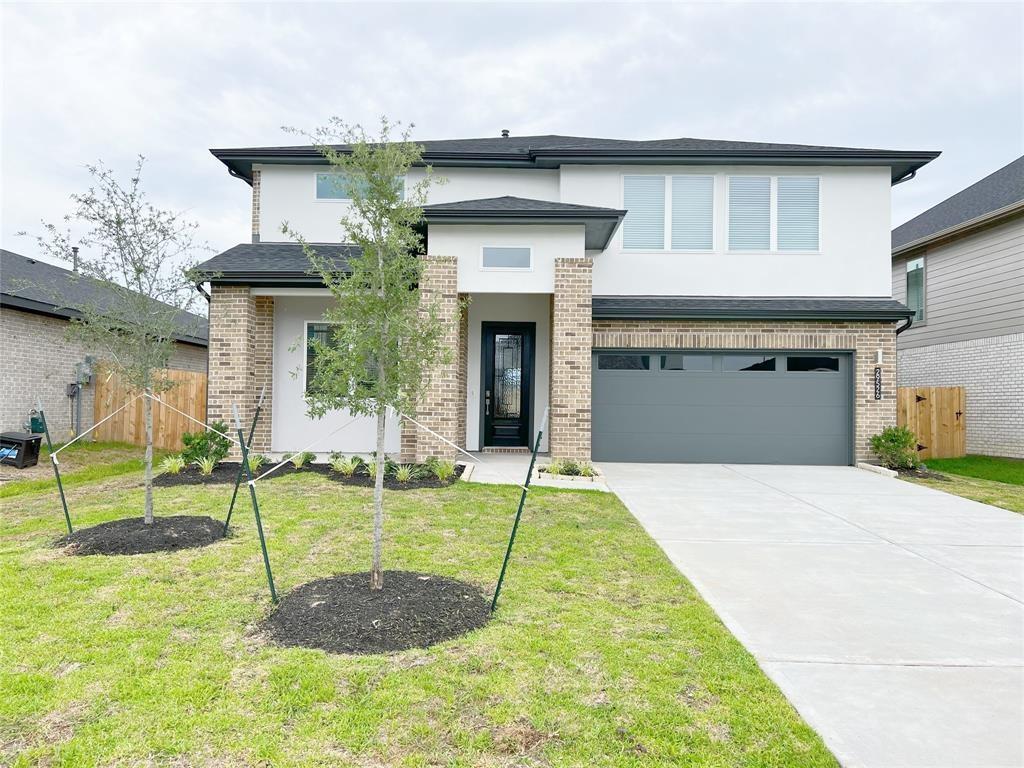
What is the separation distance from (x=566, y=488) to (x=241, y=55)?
40.9 ft

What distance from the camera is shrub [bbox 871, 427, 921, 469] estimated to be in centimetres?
1043

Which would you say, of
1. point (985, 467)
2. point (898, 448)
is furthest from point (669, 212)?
point (985, 467)

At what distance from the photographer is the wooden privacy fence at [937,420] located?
492 inches

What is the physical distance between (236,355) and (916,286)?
1668cm

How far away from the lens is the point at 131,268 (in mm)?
5703

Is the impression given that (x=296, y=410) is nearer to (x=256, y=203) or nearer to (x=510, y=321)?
(x=256, y=203)

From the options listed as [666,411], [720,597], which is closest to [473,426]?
[666,411]

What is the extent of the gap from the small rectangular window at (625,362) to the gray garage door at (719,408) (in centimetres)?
2

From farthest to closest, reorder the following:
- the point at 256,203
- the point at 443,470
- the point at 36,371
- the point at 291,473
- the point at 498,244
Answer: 1. the point at 36,371
2. the point at 256,203
3. the point at 498,244
4. the point at 291,473
5. the point at 443,470

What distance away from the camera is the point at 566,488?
8375mm

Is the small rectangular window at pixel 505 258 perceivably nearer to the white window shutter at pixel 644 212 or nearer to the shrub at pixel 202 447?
the white window shutter at pixel 644 212

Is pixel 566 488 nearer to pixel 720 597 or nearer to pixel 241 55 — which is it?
pixel 720 597

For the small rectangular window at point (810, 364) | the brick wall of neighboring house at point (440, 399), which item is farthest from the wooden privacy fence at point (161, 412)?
the small rectangular window at point (810, 364)

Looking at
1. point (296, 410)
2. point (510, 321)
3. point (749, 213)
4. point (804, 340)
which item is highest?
point (749, 213)
